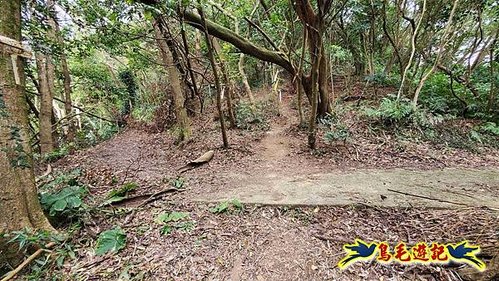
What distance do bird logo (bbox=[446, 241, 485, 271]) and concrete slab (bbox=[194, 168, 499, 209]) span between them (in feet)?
2.83

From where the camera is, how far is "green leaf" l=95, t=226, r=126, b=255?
2389 millimetres

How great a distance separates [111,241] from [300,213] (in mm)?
2177

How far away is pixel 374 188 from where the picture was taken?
11.4 feet

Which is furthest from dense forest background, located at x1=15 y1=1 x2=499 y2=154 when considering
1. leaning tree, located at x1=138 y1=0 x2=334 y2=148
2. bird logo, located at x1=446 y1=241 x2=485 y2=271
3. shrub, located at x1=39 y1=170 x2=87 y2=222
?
bird logo, located at x1=446 y1=241 x2=485 y2=271

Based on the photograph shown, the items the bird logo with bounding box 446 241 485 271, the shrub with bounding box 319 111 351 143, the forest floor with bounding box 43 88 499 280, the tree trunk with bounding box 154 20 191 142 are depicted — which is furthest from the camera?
the tree trunk with bounding box 154 20 191 142

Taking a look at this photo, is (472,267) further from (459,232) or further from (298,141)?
(298,141)

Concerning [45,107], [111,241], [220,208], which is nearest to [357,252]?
[220,208]

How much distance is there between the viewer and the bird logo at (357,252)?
2197mm

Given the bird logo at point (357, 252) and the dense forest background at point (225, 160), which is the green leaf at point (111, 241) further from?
the bird logo at point (357, 252)

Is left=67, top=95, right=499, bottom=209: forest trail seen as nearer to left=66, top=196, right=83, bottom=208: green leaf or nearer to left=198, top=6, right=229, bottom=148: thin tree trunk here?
left=198, top=6, right=229, bottom=148: thin tree trunk

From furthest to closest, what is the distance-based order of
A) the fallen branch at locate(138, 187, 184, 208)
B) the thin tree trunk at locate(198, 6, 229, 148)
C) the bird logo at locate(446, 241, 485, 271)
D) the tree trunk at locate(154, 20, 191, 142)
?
1. the tree trunk at locate(154, 20, 191, 142)
2. the thin tree trunk at locate(198, 6, 229, 148)
3. the fallen branch at locate(138, 187, 184, 208)
4. the bird logo at locate(446, 241, 485, 271)

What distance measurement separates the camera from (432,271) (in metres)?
1.94

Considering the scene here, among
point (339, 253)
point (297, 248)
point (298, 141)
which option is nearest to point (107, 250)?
point (297, 248)

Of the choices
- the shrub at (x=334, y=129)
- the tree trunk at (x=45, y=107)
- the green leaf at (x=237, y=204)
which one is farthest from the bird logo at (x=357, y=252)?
the tree trunk at (x=45, y=107)
